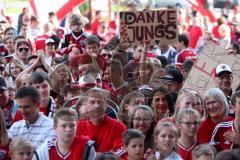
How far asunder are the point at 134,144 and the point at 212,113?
140 cm

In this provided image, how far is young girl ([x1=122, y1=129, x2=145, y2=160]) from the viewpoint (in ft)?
27.0

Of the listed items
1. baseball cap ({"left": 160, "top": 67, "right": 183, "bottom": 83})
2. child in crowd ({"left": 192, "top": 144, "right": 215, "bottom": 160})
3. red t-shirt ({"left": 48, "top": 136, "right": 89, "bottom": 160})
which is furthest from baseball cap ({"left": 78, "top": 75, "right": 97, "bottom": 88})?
child in crowd ({"left": 192, "top": 144, "right": 215, "bottom": 160})

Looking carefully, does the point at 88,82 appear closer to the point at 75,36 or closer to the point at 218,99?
the point at 218,99

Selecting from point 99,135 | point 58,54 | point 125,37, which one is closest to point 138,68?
point 125,37

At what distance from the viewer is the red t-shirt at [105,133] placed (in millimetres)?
8781

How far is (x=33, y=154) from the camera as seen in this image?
8133 millimetres

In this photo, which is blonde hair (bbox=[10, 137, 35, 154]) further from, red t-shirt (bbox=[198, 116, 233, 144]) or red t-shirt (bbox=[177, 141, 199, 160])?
red t-shirt (bbox=[198, 116, 233, 144])

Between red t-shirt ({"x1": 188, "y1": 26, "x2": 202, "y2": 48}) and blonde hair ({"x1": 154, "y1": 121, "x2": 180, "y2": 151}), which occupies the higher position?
blonde hair ({"x1": 154, "y1": 121, "x2": 180, "y2": 151})

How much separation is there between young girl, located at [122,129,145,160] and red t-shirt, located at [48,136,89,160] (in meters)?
0.34

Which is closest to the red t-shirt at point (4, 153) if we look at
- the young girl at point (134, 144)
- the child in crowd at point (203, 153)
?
the young girl at point (134, 144)

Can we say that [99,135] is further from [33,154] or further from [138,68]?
[138,68]

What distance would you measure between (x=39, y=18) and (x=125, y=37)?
26.1 feet

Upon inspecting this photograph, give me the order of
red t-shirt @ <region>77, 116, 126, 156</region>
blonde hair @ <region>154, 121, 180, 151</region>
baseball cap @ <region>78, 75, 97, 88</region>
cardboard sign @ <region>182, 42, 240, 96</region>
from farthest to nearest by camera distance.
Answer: cardboard sign @ <region>182, 42, 240, 96</region> < baseball cap @ <region>78, 75, 97, 88</region> < red t-shirt @ <region>77, 116, 126, 156</region> < blonde hair @ <region>154, 121, 180, 151</region>

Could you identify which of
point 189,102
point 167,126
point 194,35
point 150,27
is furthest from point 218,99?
point 194,35
